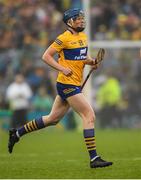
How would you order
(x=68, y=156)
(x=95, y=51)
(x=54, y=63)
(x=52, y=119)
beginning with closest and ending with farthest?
(x=54, y=63) → (x=52, y=119) → (x=68, y=156) → (x=95, y=51)

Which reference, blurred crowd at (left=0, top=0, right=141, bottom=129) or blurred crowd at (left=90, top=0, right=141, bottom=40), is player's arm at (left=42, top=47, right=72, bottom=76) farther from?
blurred crowd at (left=90, top=0, right=141, bottom=40)

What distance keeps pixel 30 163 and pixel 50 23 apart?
44.7 feet

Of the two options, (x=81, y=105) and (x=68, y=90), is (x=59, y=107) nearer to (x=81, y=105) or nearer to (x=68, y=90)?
(x=68, y=90)

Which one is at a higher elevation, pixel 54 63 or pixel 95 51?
pixel 54 63

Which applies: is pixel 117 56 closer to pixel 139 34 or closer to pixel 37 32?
pixel 139 34

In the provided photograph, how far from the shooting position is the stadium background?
25.7m

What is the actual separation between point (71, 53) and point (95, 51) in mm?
13741

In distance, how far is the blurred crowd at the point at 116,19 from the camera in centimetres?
2578

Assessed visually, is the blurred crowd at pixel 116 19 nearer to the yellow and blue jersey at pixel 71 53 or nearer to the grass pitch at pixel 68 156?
the grass pitch at pixel 68 156

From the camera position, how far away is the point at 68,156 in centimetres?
1475

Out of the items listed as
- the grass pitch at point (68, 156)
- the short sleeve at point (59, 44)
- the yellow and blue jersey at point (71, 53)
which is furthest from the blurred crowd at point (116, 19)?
the short sleeve at point (59, 44)

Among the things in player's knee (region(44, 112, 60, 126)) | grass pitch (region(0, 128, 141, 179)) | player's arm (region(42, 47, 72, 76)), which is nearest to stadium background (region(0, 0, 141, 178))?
grass pitch (region(0, 128, 141, 179))

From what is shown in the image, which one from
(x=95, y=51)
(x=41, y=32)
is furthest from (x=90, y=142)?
(x=41, y=32)

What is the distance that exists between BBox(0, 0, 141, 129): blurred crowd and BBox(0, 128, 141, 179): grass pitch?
2395 mm
